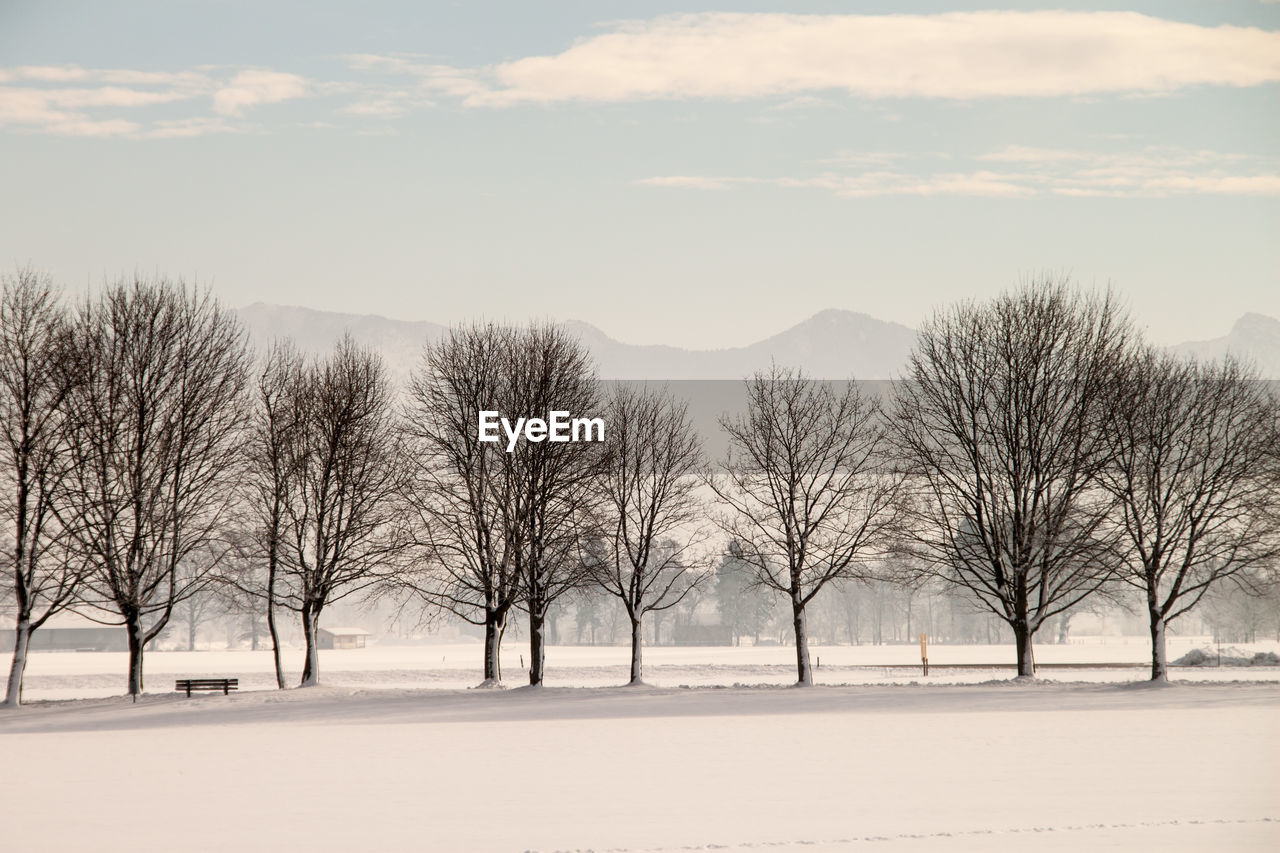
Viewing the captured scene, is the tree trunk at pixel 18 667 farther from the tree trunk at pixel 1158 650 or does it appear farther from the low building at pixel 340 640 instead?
the low building at pixel 340 640

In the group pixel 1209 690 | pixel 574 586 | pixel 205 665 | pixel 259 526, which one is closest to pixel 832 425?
pixel 574 586

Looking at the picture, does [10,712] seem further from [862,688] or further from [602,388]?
[862,688]

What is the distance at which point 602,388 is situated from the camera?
154 feet

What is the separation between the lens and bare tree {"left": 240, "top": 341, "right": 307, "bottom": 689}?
140 feet

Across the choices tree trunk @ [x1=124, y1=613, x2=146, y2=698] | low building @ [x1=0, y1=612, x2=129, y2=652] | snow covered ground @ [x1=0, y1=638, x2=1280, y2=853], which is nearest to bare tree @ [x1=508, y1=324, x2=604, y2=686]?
snow covered ground @ [x1=0, y1=638, x2=1280, y2=853]

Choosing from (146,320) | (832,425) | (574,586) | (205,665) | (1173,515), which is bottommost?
(205,665)

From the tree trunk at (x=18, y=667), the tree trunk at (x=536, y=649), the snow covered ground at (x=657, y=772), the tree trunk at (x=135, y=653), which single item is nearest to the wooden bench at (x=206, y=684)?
the tree trunk at (x=135, y=653)

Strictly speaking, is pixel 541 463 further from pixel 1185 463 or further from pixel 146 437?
pixel 1185 463

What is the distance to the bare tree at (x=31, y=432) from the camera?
38688mm

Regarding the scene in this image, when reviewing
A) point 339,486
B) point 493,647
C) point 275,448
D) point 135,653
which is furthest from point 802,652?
point 135,653

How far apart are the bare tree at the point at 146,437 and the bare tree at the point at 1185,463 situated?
31.9m

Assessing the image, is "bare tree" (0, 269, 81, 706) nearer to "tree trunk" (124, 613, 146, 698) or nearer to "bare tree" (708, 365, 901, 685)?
"tree trunk" (124, 613, 146, 698)

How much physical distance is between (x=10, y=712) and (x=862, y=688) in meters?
27.5

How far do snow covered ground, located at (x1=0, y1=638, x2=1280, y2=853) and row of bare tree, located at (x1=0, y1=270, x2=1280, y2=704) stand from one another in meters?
5.70
